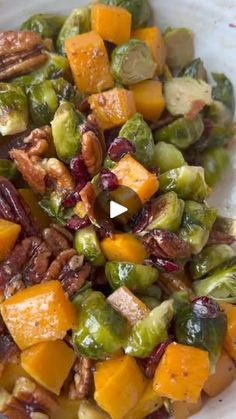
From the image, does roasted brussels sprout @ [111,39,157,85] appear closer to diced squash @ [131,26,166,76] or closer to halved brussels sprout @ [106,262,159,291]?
diced squash @ [131,26,166,76]

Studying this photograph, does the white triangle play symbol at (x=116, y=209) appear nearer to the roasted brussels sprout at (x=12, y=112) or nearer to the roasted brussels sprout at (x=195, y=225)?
the roasted brussels sprout at (x=195, y=225)

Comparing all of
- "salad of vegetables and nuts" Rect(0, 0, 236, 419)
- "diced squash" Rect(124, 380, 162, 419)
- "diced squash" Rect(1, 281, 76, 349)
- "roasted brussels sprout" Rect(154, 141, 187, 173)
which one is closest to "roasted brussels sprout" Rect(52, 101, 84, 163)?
"salad of vegetables and nuts" Rect(0, 0, 236, 419)

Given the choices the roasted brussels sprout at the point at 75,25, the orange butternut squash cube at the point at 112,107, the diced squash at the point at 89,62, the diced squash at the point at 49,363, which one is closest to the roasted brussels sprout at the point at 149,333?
the diced squash at the point at 49,363

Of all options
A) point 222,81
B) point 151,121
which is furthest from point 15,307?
point 222,81

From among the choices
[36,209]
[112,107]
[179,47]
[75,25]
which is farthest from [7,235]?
[179,47]

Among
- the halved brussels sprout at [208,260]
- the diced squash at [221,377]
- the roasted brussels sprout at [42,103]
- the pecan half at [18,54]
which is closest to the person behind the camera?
the diced squash at [221,377]

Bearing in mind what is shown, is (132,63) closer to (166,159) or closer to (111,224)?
(166,159)
